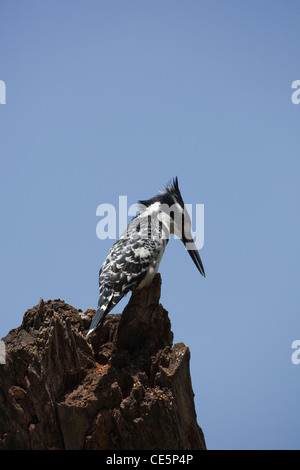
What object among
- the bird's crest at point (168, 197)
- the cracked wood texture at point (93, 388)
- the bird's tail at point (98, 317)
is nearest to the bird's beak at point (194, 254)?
the bird's crest at point (168, 197)

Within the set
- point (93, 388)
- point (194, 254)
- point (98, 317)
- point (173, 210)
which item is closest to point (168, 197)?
point (173, 210)

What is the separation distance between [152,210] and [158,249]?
72 centimetres

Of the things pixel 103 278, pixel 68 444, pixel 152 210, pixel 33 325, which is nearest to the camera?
pixel 68 444

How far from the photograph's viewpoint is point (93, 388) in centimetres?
541

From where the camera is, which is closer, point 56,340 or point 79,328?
point 56,340

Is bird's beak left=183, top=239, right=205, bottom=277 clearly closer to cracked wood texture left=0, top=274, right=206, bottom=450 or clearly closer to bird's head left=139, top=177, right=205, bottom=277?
bird's head left=139, top=177, right=205, bottom=277

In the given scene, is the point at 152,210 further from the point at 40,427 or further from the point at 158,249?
the point at 40,427

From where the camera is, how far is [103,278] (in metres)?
6.21

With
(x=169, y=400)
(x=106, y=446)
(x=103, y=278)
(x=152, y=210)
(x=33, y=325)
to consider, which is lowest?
(x=106, y=446)

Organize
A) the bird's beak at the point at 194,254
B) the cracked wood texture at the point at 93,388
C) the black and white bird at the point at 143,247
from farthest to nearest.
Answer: the bird's beak at the point at 194,254 → the black and white bird at the point at 143,247 → the cracked wood texture at the point at 93,388

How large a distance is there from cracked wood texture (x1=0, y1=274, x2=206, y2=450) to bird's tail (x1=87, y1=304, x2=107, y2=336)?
155 millimetres

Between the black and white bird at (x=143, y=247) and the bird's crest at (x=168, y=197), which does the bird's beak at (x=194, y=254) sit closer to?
the black and white bird at (x=143, y=247)

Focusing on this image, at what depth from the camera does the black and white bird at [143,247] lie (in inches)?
239

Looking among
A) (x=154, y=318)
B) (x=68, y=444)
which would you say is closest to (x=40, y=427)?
(x=68, y=444)
